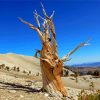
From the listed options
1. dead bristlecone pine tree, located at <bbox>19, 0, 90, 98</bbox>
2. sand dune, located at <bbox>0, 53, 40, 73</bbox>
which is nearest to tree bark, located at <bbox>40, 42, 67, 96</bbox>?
dead bristlecone pine tree, located at <bbox>19, 0, 90, 98</bbox>

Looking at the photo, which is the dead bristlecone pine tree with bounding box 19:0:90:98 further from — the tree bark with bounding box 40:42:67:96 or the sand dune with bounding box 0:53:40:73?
the sand dune with bounding box 0:53:40:73

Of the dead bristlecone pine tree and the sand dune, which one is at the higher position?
the sand dune

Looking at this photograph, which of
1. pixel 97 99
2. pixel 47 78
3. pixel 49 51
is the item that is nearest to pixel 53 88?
pixel 47 78

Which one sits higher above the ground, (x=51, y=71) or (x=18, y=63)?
(x=18, y=63)

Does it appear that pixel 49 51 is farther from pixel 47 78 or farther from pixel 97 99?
pixel 97 99

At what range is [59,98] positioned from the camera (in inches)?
490

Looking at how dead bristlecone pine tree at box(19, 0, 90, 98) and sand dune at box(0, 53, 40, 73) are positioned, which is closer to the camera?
dead bristlecone pine tree at box(19, 0, 90, 98)

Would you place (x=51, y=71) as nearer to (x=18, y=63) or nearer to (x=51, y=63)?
(x=51, y=63)

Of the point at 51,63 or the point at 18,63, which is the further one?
the point at 18,63

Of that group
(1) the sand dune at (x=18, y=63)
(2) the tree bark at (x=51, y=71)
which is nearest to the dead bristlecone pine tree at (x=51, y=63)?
(2) the tree bark at (x=51, y=71)

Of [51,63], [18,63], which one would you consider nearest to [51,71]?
[51,63]

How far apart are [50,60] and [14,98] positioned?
2252 mm

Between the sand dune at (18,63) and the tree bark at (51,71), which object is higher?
the sand dune at (18,63)

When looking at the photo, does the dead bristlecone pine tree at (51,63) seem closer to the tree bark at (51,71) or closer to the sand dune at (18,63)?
the tree bark at (51,71)
